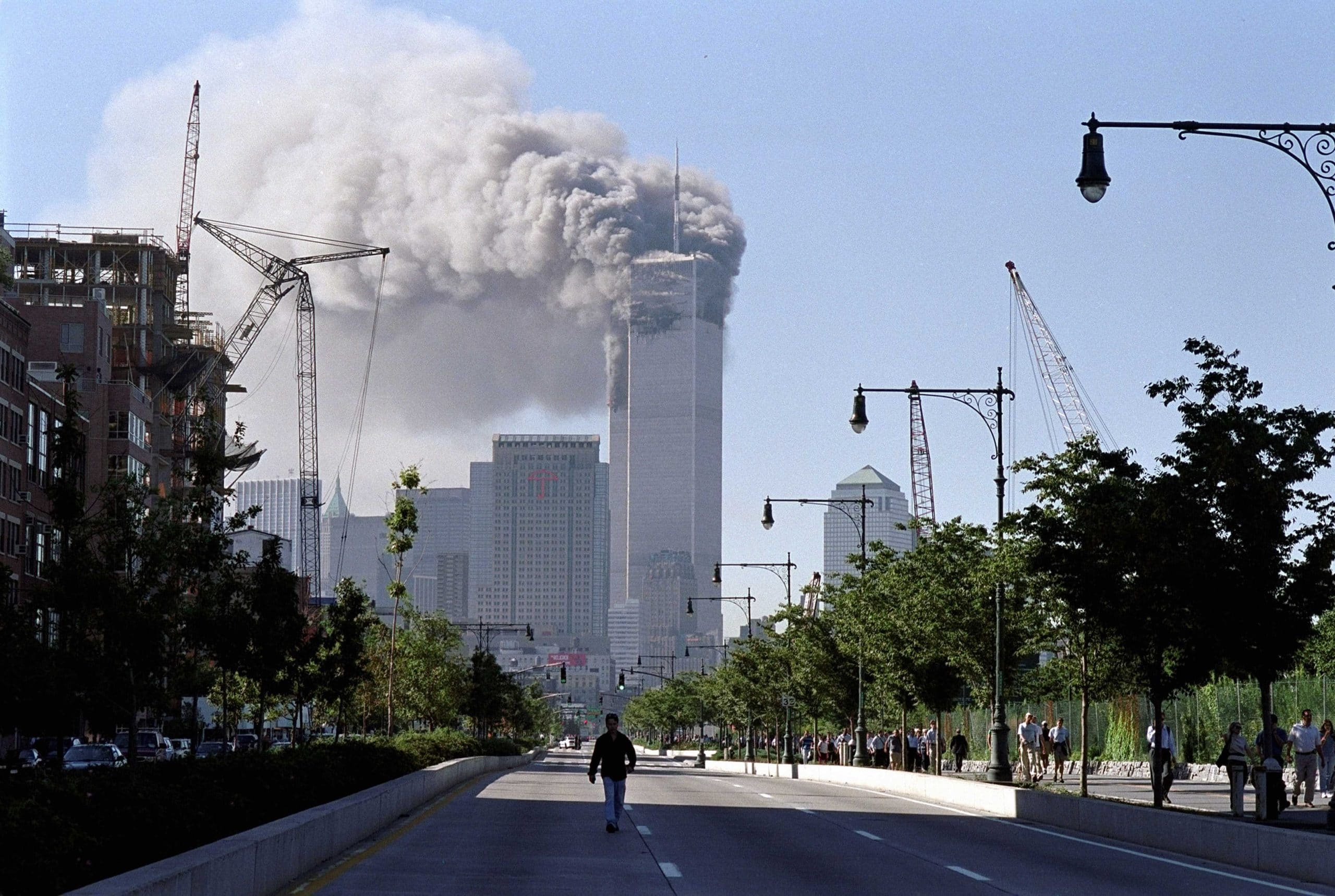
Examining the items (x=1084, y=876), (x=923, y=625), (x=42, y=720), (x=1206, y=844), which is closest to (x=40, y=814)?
(x=1084, y=876)

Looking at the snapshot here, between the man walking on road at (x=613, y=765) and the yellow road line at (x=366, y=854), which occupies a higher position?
the man walking on road at (x=613, y=765)

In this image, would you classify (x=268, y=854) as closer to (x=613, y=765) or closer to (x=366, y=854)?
(x=366, y=854)

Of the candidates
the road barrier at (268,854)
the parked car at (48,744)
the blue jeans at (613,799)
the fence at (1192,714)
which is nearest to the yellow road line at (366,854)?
the road barrier at (268,854)

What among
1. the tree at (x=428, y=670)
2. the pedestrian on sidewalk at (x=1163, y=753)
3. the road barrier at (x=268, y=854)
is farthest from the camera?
the tree at (x=428, y=670)

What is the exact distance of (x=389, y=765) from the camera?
3859 centimetres

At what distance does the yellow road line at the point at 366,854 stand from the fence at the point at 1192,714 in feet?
58.3

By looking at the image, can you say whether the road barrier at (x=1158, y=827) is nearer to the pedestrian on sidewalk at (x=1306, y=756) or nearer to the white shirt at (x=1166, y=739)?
the white shirt at (x=1166, y=739)

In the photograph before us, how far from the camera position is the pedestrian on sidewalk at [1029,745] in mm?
49250

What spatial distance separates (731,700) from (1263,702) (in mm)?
86566

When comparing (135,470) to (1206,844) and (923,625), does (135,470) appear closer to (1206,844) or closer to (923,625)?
(923,625)

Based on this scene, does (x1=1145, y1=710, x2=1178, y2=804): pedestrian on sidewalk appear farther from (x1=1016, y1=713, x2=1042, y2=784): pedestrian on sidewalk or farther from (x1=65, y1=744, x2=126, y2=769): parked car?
(x1=65, y1=744, x2=126, y2=769): parked car

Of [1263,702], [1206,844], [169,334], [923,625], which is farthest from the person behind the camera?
[169,334]

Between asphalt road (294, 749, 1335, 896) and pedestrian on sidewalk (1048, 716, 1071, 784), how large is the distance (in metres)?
17.3

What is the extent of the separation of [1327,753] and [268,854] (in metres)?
27.6
